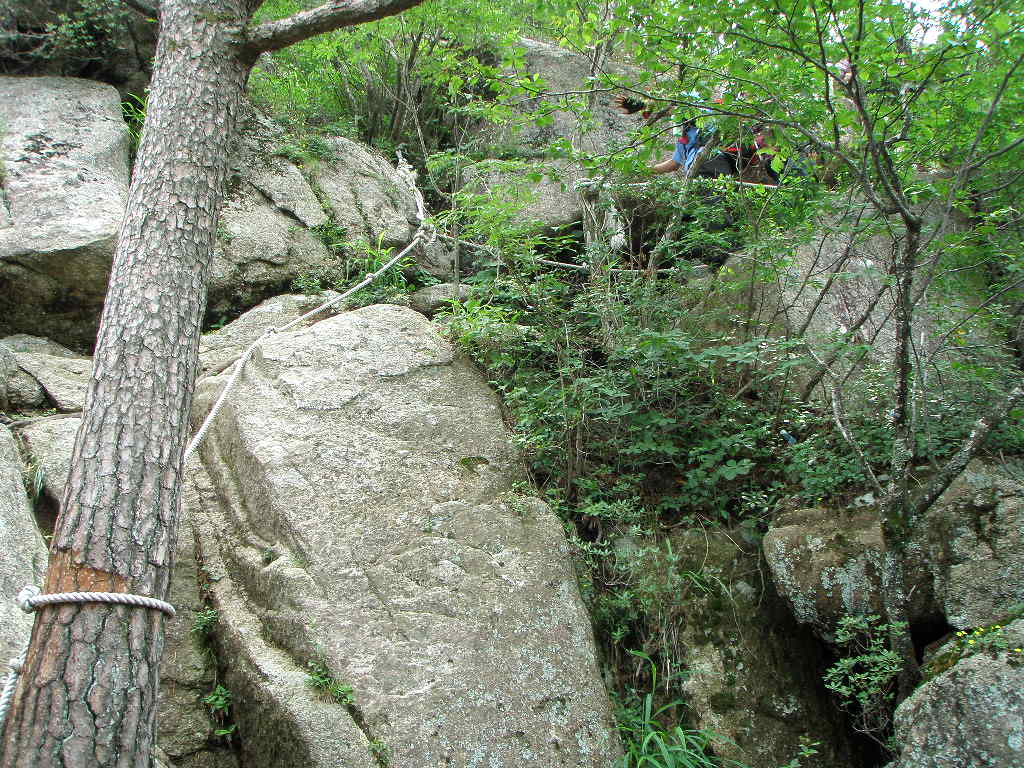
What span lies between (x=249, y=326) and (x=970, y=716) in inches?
207

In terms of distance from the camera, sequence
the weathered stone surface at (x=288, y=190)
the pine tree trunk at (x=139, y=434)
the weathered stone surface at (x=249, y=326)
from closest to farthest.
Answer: the pine tree trunk at (x=139, y=434) < the weathered stone surface at (x=249, y=326) < the weathered stone surface at (x=288, y=190)

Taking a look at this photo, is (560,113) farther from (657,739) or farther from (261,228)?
(657,739)

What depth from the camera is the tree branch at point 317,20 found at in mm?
3525

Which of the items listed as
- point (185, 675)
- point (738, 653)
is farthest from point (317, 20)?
point (738, 653)

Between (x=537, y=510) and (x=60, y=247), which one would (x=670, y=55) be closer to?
(x=537, y=510)

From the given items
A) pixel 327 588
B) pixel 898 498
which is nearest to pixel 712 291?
pixel 898 498

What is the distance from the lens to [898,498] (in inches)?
127

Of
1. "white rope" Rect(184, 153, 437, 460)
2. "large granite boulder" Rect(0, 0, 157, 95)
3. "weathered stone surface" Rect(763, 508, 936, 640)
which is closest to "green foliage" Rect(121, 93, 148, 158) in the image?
"large granite boulder" Rect(0, 0, 157, 95)

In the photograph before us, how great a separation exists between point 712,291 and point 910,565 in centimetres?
227

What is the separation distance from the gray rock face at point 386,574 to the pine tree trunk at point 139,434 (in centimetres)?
103

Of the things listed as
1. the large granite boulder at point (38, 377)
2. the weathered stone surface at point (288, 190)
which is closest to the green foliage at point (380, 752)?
the large granite boulder at point (38, 377)

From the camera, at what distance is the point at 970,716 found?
106 inches

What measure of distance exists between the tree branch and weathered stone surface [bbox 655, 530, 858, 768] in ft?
10.9

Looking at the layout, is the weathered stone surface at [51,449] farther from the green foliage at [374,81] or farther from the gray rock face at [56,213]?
the green foliage at [374,81]
